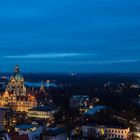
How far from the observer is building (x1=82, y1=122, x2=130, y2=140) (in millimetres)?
24031

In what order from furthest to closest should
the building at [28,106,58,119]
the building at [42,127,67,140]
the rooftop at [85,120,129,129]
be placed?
the building at [28,106,58,119] < the rooftop at [85,120,129,129] < the building at [42,127,67,140]

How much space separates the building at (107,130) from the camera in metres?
24.0

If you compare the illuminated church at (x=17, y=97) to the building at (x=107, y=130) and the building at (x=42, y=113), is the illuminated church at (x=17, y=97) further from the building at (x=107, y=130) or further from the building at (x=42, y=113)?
the building at (x=107, y=130)

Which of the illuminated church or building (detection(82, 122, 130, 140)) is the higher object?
the illuminated church

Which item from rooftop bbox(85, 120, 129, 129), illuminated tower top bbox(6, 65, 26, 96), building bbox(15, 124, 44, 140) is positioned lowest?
building bbox(15, 124, 44, 140)

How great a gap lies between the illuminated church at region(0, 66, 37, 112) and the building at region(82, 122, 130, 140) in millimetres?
17265

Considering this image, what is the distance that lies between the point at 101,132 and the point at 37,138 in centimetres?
445

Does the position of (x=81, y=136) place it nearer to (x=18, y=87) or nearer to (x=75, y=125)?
(x=75, y=125)

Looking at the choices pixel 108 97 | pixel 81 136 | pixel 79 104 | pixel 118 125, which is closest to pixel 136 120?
pixel 118 125

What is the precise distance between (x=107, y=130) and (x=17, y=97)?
2193 cm

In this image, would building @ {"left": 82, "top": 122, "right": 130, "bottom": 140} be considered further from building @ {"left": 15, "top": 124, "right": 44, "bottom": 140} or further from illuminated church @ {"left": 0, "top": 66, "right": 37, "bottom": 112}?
illuminated church @ {"left": 0, "top": 66, "right": 37, "bottom": 112}

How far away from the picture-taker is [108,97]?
50531mm

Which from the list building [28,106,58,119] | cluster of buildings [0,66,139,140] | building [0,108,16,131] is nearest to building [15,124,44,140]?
cluster of buildings [0,66,139,140]

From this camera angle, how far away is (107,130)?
2458 cm
